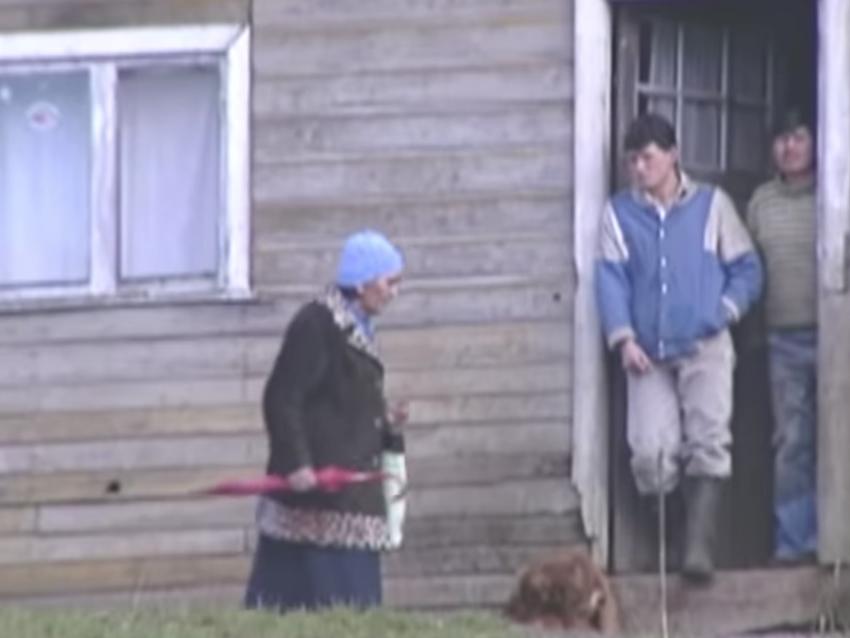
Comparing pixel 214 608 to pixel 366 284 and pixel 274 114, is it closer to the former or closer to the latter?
pixel 366 284

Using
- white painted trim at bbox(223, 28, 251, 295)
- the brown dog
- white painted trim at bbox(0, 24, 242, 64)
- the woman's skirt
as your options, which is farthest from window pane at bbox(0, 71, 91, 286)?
the brown dog

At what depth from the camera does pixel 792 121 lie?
697 inches

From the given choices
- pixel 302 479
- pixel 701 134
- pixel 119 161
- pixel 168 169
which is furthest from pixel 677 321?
pixel 119 161

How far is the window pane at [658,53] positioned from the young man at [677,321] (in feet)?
2.17

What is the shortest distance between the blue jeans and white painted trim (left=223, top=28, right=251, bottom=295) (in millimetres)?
2188

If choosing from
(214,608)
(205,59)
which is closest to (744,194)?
(205,59)

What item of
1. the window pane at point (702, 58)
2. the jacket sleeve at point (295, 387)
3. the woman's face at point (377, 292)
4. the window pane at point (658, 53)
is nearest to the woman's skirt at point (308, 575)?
the jacket sleeve at point (295, 387)

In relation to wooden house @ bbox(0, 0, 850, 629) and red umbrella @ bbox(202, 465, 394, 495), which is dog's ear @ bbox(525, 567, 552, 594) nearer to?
red umbrella @ bbox(202, 465, 394, 495)

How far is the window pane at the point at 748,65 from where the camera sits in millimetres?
18203

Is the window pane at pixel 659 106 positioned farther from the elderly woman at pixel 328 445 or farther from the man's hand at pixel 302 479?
the man's hand at pixel 302 479

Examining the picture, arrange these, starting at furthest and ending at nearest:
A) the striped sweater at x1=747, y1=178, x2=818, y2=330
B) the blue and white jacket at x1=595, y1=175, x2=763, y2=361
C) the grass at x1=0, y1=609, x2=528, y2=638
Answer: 1. the striped sweater at x1=747, y1=178, x2=818, y2=330
2. the blue and white jacket at x1=595, y1=175, x2=763, y2=361
3. the grass at x1=0, y1=609, x2=528, y2=638

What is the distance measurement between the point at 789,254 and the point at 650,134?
780 mm

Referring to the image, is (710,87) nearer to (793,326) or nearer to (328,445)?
(793,326)

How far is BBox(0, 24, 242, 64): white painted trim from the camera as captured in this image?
1795 cm
